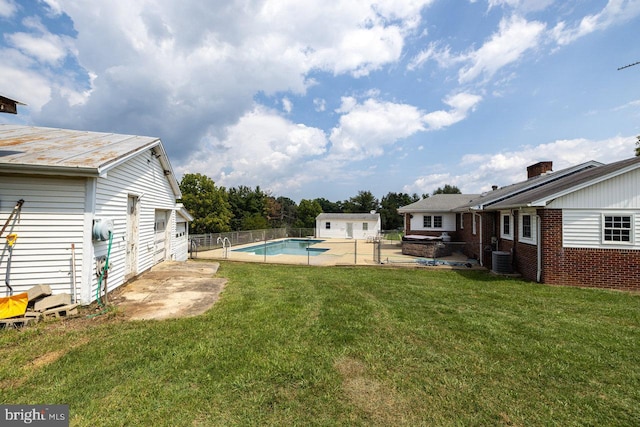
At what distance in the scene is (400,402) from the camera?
2.97 meters

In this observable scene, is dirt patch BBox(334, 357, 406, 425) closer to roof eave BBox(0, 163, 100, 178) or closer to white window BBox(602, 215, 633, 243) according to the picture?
roof eave BBox(0, 163, 100, 178)

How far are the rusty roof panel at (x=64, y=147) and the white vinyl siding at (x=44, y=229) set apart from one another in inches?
16.6

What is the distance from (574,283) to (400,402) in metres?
9.44

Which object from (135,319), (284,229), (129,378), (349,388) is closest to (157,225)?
(135,319)

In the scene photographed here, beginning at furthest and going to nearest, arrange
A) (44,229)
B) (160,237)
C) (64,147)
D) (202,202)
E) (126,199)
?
1. (202,202)
2. (160,237)
3. (126,199)
4. (64,147)
5. (44,229)

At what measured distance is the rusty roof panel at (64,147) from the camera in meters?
5.46

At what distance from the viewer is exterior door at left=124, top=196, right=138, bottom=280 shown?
7.86m

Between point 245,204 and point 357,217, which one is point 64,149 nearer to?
point 357,217

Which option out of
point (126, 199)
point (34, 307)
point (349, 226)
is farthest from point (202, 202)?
point (34, 307)

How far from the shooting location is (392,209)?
170 feet

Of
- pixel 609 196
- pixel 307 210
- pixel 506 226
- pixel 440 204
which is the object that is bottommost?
pixel 506 226

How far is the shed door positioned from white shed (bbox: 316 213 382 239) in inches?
937

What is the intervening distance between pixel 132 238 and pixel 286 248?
1765 cm

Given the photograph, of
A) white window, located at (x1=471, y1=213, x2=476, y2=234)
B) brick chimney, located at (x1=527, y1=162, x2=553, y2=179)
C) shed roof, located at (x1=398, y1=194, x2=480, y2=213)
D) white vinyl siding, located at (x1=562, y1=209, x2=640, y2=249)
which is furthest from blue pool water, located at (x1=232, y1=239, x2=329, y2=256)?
brick chimney, located at (x1=527, y1=162, x2=553, y2=179)
